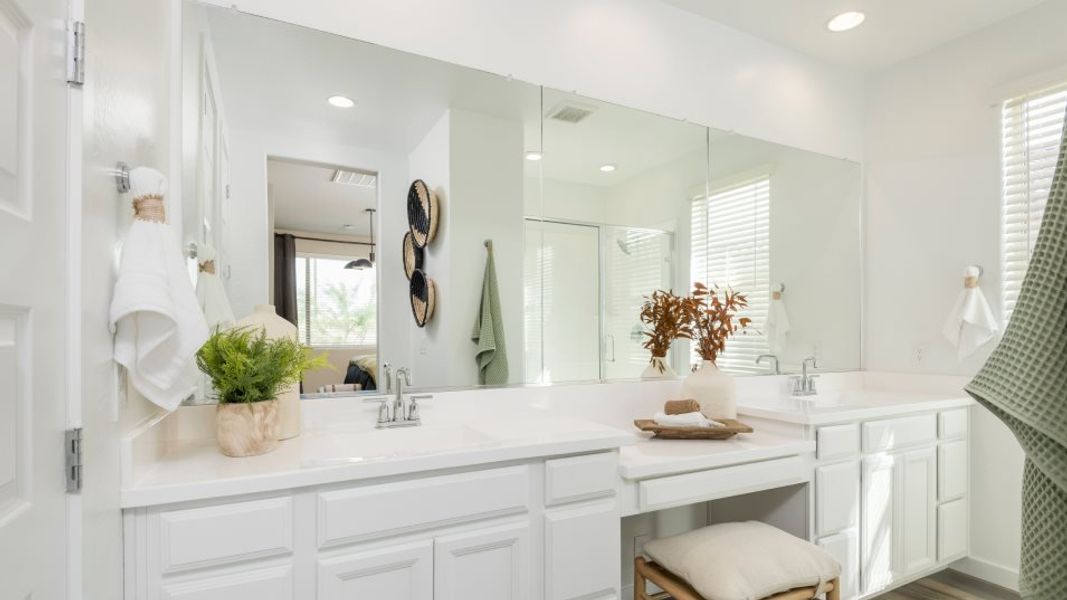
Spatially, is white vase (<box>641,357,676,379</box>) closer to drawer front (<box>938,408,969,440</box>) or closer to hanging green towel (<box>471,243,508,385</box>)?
hanging green towel (<box>471,243,508,385</box>)

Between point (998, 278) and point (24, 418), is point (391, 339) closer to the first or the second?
point (24, 418)

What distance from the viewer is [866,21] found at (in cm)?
261

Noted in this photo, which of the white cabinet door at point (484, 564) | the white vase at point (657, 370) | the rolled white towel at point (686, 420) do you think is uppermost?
the white vase at point (657, 370)

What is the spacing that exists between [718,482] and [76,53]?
6.39 feet

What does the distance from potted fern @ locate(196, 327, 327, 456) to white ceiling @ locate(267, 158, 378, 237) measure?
1.62 feet

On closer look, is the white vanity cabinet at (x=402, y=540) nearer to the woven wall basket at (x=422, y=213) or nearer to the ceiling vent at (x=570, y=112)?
the woven wall basket at (x=422, y=213)

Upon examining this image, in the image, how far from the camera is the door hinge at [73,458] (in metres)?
0.81

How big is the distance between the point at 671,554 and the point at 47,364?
5.40 ft

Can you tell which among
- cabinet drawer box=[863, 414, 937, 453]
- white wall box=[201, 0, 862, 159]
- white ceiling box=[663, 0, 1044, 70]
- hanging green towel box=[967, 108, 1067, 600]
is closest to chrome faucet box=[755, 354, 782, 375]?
cabinet drawer box=[863, 414, 937, 453]

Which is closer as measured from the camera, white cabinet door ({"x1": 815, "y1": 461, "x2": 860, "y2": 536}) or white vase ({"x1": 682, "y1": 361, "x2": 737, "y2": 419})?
white cabinet door ({"x1": 815, "y1": 461, "x2": 860, "y2": 536})

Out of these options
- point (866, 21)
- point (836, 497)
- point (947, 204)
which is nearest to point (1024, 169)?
point (947, 204)

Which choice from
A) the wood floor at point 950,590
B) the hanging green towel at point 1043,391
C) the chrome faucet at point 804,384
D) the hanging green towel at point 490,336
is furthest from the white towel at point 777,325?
the hanging green towel at point 1043,391

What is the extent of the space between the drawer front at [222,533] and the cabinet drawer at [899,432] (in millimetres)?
2236

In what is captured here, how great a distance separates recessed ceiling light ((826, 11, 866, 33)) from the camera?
255 cm
